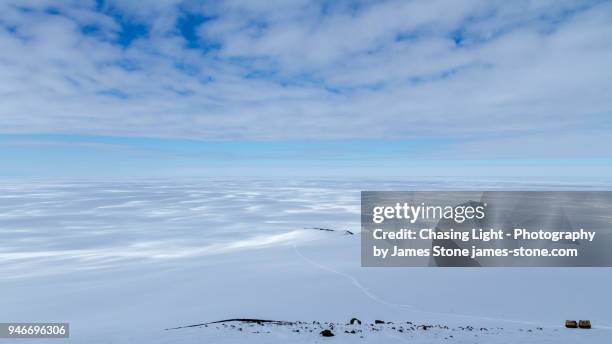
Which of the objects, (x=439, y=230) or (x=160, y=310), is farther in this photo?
(x=439, y=230)

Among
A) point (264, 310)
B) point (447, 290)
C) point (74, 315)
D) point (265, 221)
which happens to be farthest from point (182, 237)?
point (447, 290)

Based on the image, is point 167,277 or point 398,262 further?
point 398,262

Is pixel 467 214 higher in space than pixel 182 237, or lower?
higher

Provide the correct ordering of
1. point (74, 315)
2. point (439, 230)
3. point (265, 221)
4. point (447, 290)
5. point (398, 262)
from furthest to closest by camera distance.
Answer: point (265, 221) < point (439, 230) < point (398, 262) < point (447, 290) < point (74, 315)

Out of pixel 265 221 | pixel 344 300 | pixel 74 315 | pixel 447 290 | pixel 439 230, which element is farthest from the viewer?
pixel 265 221

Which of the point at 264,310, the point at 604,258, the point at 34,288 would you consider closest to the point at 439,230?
the point at 604,258

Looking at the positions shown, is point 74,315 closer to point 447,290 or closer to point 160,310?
point 160,310

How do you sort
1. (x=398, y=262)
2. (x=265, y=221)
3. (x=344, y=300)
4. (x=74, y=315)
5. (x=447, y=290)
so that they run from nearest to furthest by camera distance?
1. (x=74, y=315)
2. (x=344, y=300)
3. (x=447, y=290)
4. (x=398, y=262)
5. (x=265, y=221)

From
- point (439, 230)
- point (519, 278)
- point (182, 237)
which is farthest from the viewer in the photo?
point (182, 237)

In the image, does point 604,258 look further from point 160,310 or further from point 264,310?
point 160,310
